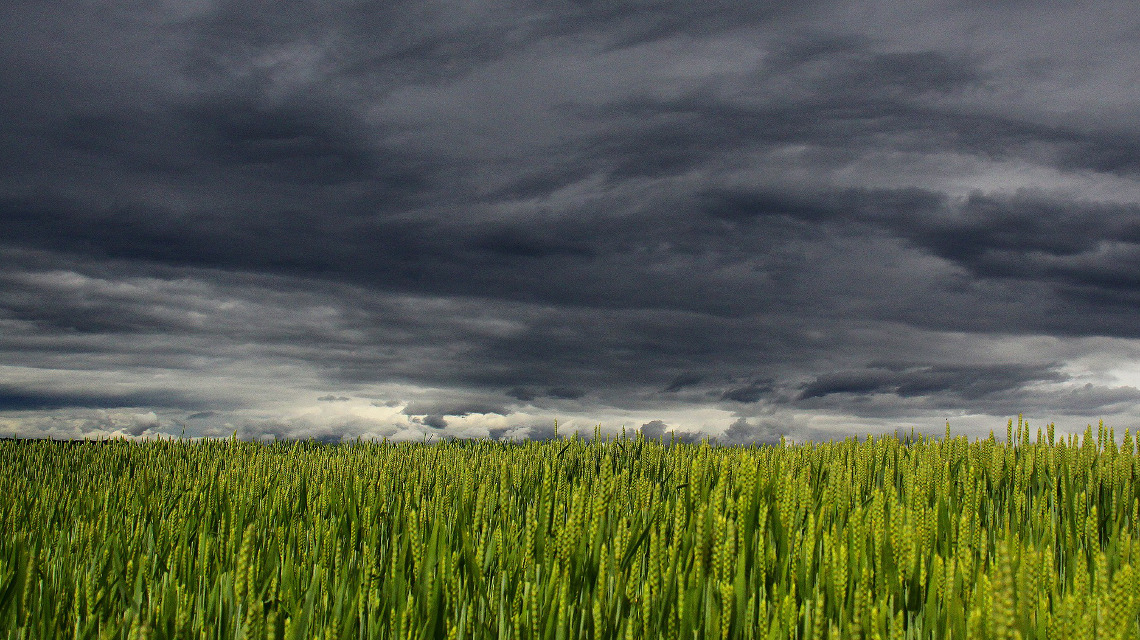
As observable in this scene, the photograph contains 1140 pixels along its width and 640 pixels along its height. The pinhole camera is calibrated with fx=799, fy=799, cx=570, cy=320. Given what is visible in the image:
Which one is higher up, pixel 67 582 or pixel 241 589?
pixel 241 589

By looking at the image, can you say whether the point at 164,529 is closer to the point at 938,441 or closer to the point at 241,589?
the point at 241,589

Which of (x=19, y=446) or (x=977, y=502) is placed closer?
(x=977, y=502)

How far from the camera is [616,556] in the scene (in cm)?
361

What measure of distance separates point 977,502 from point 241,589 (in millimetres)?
5989

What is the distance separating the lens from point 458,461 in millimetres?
10672

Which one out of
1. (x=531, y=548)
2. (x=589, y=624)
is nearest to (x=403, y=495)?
(x=531, y=548)

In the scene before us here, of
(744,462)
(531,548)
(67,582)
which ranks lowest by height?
(67,582)

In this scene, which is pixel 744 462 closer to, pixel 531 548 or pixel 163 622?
pixel 531 548

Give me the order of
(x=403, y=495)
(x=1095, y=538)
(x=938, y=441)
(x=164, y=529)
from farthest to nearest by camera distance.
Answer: (x=938, y=441), (x=403, y=495), (x=164, y=529), (x=1095, y=538)

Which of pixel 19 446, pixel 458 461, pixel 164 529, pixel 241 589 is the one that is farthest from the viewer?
pixel 19 446

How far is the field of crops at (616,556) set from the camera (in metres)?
3.10

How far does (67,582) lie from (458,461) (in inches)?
238

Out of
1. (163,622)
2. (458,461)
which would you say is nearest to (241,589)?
(163,622)

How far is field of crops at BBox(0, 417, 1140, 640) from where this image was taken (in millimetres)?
3096
